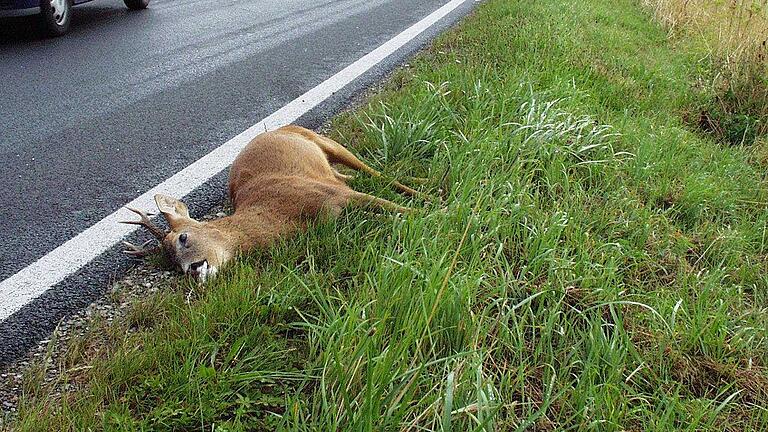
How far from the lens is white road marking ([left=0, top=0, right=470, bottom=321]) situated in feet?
9.04

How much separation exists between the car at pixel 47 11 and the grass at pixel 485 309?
4.38 metres

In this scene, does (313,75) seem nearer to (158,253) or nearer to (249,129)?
(249,129)

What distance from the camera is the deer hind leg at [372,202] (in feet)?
10.7

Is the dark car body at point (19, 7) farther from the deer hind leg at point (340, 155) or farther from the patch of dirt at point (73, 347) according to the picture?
the patch of dirt at point (73, 347)

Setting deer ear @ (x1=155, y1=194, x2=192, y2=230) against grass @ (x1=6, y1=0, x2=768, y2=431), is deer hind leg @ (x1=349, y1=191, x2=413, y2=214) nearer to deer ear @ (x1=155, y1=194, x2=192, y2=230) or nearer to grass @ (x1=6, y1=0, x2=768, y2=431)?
grass @ (x1=6, y1=0, x2=768, y2=431)

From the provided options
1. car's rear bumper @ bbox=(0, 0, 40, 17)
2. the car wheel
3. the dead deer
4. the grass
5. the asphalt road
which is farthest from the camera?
the car wheel

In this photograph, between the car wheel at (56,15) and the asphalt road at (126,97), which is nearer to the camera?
the asphalt road at (126,97)

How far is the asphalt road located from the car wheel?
11cm

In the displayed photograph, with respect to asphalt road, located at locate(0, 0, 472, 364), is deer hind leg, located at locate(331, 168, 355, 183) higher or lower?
higher

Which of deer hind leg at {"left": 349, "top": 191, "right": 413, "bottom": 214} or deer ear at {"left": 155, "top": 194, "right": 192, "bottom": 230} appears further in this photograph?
deer hind leg at {"left": 349, "top": 191, "right": 413, "bottom": 214}

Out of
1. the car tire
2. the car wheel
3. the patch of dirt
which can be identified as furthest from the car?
the patch of dirt

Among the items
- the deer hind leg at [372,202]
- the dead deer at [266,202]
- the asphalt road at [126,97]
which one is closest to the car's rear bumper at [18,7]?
the asphalt road at [126,97]

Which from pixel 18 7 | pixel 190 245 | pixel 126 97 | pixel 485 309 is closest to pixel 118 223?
pixel 190 245

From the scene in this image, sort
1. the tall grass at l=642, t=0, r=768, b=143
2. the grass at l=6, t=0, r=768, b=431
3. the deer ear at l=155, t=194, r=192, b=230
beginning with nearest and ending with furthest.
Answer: the grass at l=6, t=0, r=768, b=431 < the deer ear at l=155, t=194, r=192, b=230 < the tall grass at l=642, t=0, r=768, b=143
